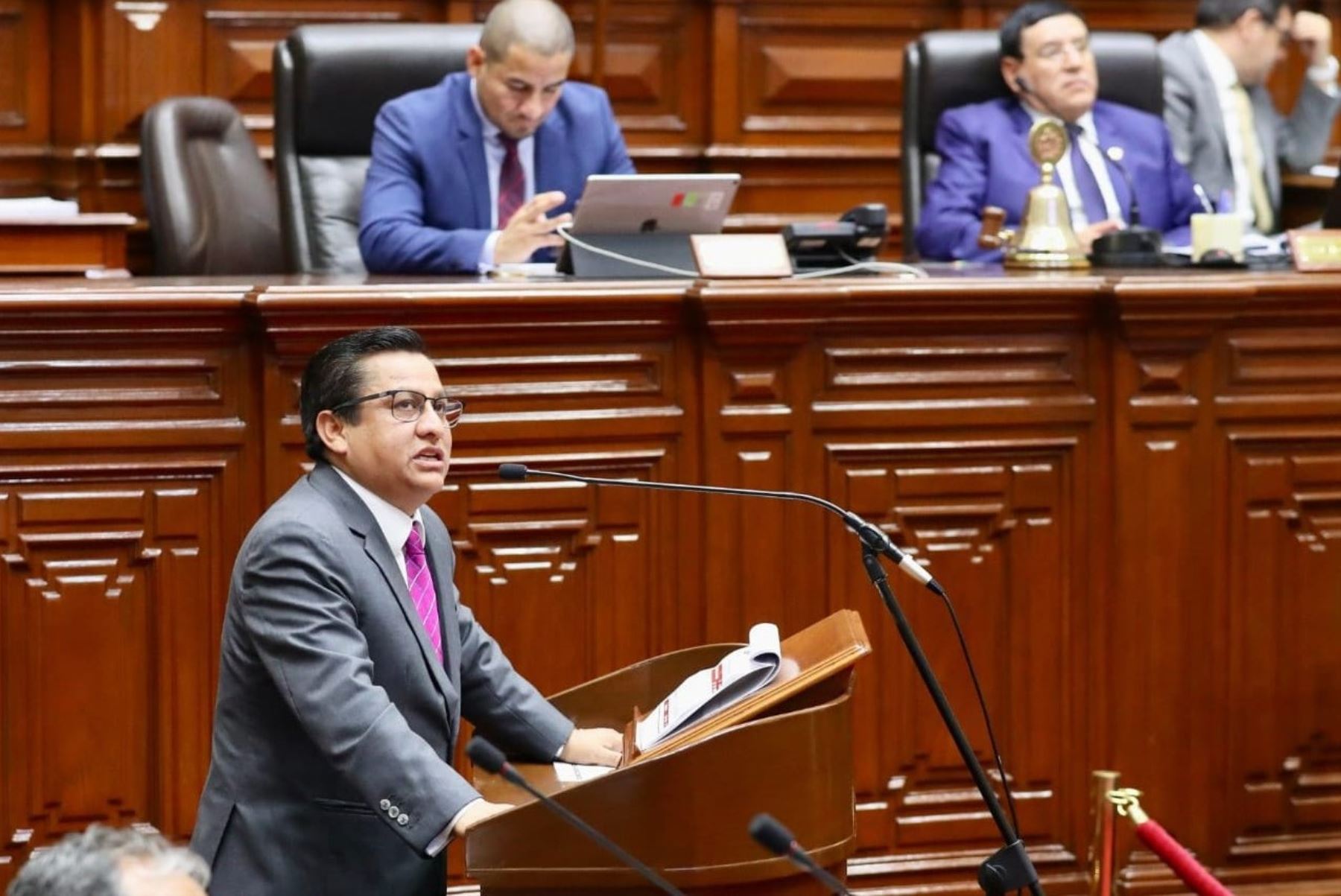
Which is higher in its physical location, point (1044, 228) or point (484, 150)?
point (484, 150)

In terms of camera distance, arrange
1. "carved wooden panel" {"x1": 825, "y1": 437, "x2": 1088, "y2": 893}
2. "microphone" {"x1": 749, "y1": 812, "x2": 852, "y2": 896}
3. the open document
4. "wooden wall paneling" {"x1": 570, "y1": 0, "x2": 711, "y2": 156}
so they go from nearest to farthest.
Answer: "microphone" {"x1": 749, "y1": 812, "x2": 852, "y2": 896} < the open document < "carved wooden panel" {"x1": 825, "y1": 437, "x2": 1088, "y2": 893} < "wooden wall paneling" {"x1": 570, "y1": 0, "x2": 711, "y2": 156}

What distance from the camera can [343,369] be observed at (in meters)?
2.48

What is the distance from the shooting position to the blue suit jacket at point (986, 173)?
15.4 ft

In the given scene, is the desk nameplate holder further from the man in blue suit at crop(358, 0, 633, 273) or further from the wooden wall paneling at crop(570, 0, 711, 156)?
the wooden wall paneling at crop(570, 0, 711, 156)

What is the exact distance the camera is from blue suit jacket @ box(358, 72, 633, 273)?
4.20 meters

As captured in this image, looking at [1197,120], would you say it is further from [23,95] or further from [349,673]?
[349,673]

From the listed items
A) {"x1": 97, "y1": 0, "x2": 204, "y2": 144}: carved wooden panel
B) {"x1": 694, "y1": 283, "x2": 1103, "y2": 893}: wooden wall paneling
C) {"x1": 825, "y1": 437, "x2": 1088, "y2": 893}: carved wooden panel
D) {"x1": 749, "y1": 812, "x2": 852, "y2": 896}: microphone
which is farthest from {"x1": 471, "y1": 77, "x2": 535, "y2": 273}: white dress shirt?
{"x1": 749, "y1": 812, "x2": 852, "y2": 896}: microphone

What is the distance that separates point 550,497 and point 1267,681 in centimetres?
128

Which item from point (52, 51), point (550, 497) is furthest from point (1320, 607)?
point (52, 51)

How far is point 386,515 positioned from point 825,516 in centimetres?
109

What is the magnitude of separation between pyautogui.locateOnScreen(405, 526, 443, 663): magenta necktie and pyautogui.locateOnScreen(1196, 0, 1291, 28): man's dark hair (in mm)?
3794

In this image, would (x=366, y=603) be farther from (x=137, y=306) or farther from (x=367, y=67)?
(x=367, y=67)

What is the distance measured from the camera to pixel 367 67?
14.8 feet

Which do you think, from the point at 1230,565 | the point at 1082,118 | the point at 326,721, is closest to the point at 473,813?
the point at 326,721
